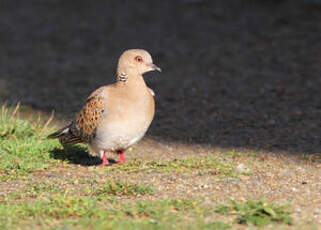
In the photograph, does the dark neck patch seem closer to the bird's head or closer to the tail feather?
the bird's head

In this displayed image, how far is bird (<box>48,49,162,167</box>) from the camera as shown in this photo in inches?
226

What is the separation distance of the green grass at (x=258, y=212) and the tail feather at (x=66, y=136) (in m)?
2.17

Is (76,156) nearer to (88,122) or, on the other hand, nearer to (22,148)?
(22,148)

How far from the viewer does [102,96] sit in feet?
19.4

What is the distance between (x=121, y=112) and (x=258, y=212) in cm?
188

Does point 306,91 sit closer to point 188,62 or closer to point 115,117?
point 188,62

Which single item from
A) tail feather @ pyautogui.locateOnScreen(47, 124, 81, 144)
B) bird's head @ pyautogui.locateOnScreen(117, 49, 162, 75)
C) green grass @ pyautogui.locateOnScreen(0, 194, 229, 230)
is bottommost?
green grass @ pyautogui.locateOnScreen(0, 194, 229, 230)

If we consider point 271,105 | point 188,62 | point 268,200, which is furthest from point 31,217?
point 188,62

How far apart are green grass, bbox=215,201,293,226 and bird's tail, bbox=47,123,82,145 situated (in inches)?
85.4

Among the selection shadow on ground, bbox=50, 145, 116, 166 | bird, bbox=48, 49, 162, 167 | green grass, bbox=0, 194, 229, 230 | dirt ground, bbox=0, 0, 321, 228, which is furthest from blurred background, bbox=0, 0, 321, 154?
green grass, bbox=0, 194, 229, 230

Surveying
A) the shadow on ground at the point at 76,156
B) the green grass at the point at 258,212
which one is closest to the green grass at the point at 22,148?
the shadow on ground at the point at 76,156

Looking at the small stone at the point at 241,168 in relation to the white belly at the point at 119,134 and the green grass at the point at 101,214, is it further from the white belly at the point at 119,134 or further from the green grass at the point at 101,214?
the green grass at the point at 101,214

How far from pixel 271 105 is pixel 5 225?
18.0 ft

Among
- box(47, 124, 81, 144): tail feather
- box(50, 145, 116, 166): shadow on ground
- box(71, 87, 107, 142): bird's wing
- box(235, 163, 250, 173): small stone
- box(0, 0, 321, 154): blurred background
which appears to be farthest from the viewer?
box(0, 0, 321, 154): blurred background
